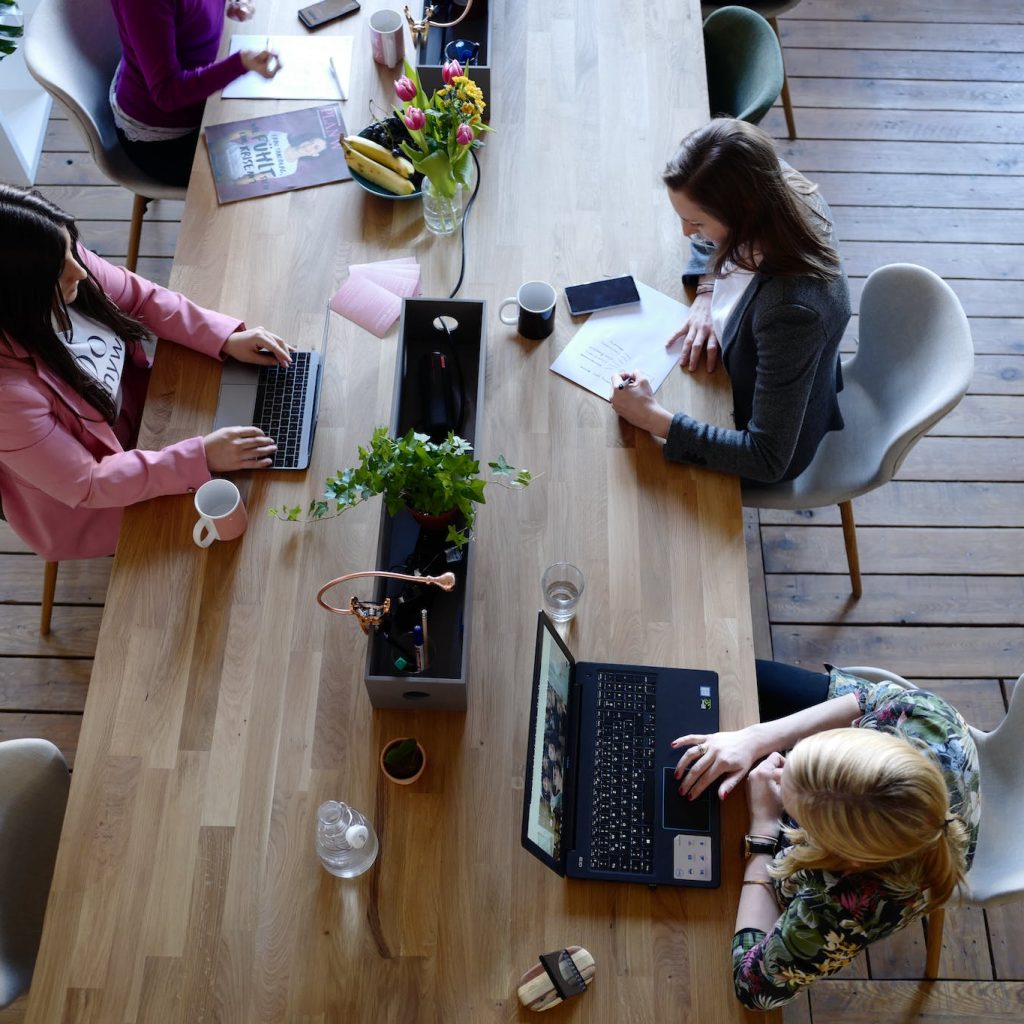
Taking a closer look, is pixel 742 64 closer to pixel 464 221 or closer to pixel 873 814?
pixel 464 221

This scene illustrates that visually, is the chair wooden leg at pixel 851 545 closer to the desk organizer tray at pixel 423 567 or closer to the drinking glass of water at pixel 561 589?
the drinking glass of water at pixel 561 589

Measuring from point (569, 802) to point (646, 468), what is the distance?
72cm

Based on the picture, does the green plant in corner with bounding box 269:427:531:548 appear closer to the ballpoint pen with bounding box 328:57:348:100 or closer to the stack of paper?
the stack of paper

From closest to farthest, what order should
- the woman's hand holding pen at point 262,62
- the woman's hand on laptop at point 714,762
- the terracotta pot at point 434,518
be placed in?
the woman's hand on laptop at point 714,762 < the terracotta pot at point 434,518 < the woman's hand holding pen at point 262,62

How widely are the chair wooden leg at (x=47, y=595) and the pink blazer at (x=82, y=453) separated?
30 cm

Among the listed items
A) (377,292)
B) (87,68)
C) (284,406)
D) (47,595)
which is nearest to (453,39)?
(377,292)

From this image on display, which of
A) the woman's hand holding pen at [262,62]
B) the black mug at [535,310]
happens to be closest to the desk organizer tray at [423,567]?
the black mug at [535,310]

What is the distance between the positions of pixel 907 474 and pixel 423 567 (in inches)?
74.7

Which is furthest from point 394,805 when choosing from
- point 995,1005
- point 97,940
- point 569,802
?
point 995,1005

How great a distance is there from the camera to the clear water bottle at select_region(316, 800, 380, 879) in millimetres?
1479

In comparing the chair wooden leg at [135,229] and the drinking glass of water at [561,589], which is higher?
the chair wooden leg at [135,229]

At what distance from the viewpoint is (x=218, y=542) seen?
182 cm

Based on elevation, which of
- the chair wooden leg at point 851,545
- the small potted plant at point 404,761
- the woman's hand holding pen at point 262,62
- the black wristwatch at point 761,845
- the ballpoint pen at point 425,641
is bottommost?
the chair wooden leg at point 851,545

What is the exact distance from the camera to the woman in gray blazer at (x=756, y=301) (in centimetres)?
177
